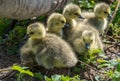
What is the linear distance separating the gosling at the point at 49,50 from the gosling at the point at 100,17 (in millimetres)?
620

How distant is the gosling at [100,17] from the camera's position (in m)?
3.97

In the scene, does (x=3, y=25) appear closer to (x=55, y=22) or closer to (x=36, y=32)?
(x=55, y=22)

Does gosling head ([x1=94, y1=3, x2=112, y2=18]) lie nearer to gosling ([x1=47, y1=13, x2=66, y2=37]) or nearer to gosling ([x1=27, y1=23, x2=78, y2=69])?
gosling ([x1=47, y1=13, x2=66, y2=37])

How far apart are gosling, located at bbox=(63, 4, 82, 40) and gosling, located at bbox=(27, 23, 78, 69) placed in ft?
1.13

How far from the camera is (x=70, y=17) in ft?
12.6

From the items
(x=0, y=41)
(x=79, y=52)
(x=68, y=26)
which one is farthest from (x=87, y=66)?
(x=0, y=41)

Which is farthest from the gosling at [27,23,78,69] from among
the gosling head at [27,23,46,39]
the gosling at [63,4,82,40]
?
the gosling at [63,4,82,40]

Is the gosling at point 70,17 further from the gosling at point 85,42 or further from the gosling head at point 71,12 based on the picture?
the gosling at point 85,42

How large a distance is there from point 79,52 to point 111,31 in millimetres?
801

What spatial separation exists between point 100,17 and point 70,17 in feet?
1.05

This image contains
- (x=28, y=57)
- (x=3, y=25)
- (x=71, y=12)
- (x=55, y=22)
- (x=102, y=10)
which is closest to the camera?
(x=28, y=57)

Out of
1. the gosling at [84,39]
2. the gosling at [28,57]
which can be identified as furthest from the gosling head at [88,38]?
the gosling at [28,57]

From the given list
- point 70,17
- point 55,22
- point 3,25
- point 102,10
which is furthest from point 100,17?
point 3,25

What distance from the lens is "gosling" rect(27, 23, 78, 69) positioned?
330 cm
